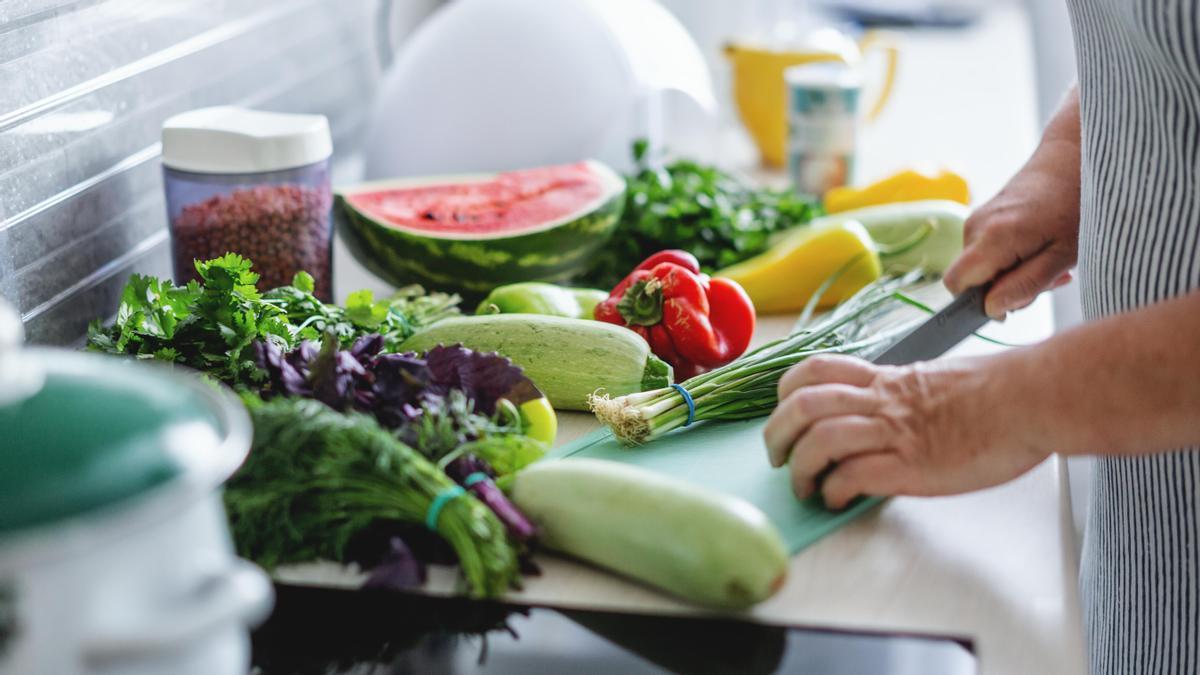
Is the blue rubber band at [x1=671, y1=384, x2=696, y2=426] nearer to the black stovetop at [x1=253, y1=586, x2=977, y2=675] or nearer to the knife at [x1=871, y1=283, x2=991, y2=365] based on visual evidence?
the knife at [x1=871, y1=283, x2=991, y2=365]

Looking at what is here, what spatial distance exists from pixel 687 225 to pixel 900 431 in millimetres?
741

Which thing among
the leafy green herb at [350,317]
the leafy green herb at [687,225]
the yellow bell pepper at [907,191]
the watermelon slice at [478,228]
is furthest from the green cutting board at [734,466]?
the yellow bell pepper at [907,191]

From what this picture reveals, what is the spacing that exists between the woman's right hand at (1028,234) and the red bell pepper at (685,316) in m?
0.22

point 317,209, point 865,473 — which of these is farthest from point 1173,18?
point 317,209

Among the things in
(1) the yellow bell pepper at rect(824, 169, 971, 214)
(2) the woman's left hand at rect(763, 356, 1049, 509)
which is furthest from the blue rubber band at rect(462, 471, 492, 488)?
(1) the yellow bell pepper at rect(824, 169, 971, 214)

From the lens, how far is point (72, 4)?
45.0 inches

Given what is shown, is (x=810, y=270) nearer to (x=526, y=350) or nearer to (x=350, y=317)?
(x=526, y=350)

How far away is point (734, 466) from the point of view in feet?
3.29

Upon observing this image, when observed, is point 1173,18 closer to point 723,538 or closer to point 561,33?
point 723,538

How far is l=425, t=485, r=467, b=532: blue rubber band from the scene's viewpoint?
2.63ft

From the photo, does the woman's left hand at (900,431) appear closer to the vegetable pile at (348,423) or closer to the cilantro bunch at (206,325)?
the vegetable pile at (348,423)

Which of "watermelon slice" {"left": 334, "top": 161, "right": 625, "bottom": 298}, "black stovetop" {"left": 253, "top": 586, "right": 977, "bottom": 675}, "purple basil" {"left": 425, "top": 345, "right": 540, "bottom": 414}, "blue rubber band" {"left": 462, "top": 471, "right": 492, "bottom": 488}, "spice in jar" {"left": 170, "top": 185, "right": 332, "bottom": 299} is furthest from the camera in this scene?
"watermelon slice" {"left": 334, "top": 161, "right": 625, "bottom": 298}

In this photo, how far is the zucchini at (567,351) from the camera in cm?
112

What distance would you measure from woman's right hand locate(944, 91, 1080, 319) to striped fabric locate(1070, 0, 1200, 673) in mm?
85
